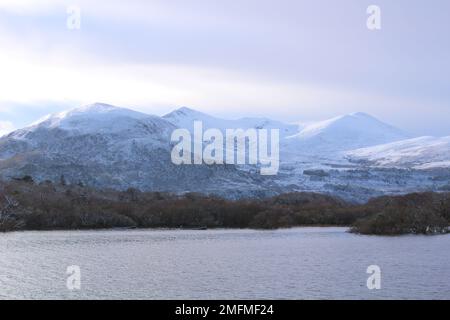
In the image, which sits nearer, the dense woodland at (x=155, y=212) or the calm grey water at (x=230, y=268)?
the calm grey water at (x=230, y=268)

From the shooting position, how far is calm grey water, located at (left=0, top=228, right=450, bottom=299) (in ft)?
146

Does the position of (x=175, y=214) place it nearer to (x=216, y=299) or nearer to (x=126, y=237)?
(x=126, y=237)

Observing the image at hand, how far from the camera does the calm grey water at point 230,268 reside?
44.6 meters

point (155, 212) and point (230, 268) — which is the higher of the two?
point (230, 268)

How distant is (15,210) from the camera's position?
391ft

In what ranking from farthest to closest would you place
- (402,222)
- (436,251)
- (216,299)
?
1. (402,222)
2. (436,251)
3. (216,299)

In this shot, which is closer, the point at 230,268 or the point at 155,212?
the point at 230,268

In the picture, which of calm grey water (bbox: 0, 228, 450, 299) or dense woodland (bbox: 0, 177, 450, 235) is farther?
dense woodland (bbox: 0, 177, 450, 235)

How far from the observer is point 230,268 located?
56.7 m
